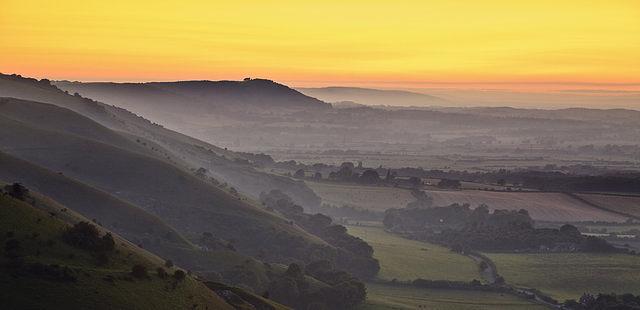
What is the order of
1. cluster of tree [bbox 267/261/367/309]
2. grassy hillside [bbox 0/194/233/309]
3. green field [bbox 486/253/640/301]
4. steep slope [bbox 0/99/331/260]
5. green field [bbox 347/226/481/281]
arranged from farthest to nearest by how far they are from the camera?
steep slope [bbox 0/99/331/260]
green field [bbox 347/226/481/281]
green field [bbox 486/253/640/301]
cluster of tree [bbox 267/261/367/309]
grassy hillside [bbox 0/194/233/309]

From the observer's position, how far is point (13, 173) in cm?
13262

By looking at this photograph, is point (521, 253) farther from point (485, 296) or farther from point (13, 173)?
point (13, 173)

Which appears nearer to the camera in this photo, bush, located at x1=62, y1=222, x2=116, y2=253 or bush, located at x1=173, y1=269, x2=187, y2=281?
bush, located at x1=62, y1=222, x2=116, y2=253

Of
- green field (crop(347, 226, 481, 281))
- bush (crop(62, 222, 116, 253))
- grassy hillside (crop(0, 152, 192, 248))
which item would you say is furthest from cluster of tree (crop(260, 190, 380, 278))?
bush (crop(62, 222, 116, 253))

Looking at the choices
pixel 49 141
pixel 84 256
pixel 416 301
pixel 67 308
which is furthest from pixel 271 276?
pixel 49 141

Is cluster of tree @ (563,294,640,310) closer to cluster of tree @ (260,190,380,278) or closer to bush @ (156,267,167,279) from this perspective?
cluster of tree @ (260,190,380,278)

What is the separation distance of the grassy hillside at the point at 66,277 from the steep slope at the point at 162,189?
2361 inches

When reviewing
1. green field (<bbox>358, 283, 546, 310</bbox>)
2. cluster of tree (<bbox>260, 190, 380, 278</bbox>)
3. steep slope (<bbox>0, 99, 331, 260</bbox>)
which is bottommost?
green field (<bbox>358, 283, 546, 310</bbox>)

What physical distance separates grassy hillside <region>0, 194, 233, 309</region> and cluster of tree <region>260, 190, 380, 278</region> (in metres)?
64.3

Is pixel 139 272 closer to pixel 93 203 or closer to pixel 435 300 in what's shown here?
pixel 93 203

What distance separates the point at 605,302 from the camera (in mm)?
129625

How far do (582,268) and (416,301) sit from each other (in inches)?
1660

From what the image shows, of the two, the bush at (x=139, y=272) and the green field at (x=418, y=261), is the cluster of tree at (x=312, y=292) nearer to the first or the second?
the green field at (x=418, y=261)

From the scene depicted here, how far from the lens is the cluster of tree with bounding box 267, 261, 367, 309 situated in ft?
393
